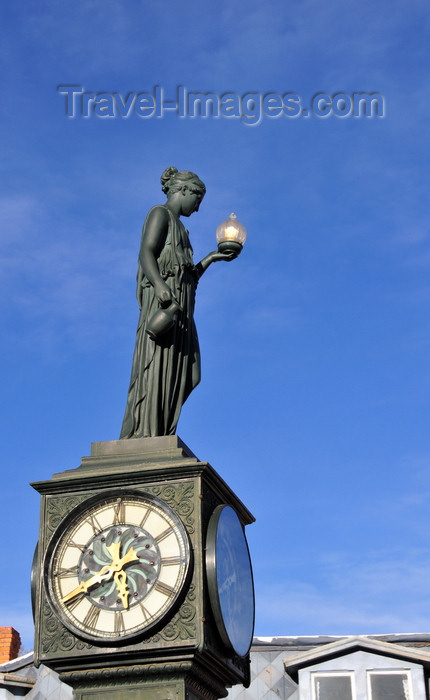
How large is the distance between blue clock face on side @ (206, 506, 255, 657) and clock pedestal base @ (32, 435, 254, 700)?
0.07 meters

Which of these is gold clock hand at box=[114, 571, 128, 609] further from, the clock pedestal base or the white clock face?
the clock pedestal base

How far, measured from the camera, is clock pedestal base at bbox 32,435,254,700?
8.66 m

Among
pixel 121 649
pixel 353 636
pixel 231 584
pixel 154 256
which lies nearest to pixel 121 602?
pixel 121 649

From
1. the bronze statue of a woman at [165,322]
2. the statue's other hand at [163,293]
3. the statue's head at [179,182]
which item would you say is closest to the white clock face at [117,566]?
the bronze statue of a woman at [165,322]

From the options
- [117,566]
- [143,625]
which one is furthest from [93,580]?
[143,625]

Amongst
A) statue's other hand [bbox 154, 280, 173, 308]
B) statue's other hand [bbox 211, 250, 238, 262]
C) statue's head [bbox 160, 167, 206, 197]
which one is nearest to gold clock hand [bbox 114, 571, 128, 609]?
statue's other hand [bbox 154, 280, 173, 308]

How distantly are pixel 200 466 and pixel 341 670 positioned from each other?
44.3ft

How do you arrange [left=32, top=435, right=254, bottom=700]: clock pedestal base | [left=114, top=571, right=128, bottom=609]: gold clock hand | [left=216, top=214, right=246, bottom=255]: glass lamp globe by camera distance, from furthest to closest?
[left=216, top=214, right=246, bottom=255]: glass lamp globe, [left=114, top=571, right=128, bottom=609]: gold clock hand, [left=32, top=435, right=254, bottom=700]: clock pedestal base

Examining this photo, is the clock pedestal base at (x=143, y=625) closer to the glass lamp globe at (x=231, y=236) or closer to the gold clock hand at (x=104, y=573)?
the gold clock hand at (x=104, y=573)

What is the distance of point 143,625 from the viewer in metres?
8.75

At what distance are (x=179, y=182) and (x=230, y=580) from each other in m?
4.21

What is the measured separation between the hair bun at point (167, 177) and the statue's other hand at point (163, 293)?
5.00ft

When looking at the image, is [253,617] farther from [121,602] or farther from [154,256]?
[154,256]

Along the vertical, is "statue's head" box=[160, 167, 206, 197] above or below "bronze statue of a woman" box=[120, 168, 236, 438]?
above
